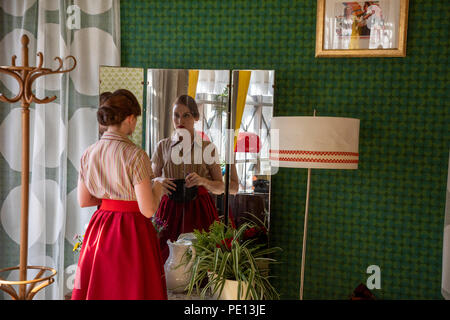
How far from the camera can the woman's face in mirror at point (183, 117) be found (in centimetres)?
269

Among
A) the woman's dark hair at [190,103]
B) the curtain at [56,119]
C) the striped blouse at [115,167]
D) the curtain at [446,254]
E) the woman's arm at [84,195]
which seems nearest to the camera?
the striped blouse at [115,167]

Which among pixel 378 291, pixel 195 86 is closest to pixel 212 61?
pixel 195 86

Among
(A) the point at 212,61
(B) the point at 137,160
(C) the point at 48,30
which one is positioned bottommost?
(B) the point at 137,160

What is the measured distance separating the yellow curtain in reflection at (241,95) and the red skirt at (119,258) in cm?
83

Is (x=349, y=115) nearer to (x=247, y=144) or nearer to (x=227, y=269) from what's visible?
(x=247, y=144)

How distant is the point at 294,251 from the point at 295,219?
0.69 feet

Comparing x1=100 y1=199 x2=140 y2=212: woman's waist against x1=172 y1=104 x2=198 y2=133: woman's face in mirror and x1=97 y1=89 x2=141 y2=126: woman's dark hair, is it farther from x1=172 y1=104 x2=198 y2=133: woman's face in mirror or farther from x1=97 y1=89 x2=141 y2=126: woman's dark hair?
x1=172 y1=104 x2=198 y2=133: woman's face in mirror

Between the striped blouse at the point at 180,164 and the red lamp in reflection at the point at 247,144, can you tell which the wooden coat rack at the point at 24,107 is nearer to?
the striped blouse at the point at 180,164

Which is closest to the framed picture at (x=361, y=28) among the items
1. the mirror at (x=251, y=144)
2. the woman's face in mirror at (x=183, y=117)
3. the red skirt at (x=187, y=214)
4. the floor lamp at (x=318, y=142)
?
the mirror at (x=251, y=144)

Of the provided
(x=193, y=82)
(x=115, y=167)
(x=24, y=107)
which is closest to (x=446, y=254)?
(x=193, y=82)

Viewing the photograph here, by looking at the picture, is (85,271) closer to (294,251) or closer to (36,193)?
(36,193)

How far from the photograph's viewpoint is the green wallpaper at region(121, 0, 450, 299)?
2549mm

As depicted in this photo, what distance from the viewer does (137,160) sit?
2100 mm
